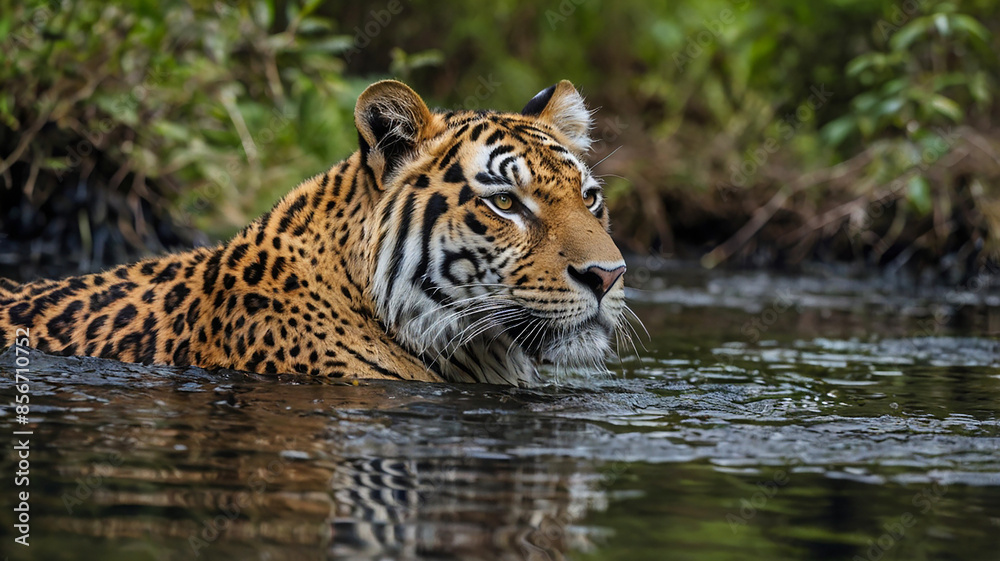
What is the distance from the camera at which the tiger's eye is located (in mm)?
5539

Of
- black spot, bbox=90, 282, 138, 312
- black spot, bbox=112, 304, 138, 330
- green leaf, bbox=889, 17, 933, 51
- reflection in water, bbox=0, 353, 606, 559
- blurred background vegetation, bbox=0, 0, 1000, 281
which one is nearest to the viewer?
reflection in water, bbox=0, 353, 606, 559

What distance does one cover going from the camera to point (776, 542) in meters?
3.46

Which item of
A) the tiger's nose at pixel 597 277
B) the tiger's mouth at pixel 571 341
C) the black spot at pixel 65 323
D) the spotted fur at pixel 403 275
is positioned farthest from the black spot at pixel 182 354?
the tiger's nose at pixel 597 277

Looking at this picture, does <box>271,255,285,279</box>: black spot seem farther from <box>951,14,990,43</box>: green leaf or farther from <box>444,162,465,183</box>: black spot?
<box>951,14,990,43</box>: green leaf

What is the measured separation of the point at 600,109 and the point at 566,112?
8.27 metres

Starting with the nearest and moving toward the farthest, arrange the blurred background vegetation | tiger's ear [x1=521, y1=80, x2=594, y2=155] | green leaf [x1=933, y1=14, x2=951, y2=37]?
tiger's ear [x1=521, y1=80, x2=594, y2=155]
the blurred background vegetation
green leaf [x1=933, y1=14, x2=951, y2=37]

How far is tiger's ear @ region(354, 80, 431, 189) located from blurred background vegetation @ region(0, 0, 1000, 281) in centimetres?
199

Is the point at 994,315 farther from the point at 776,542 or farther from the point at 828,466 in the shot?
the point at 776,542

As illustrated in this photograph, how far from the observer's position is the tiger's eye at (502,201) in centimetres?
554

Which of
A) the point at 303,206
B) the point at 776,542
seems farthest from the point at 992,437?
the point at 303,206

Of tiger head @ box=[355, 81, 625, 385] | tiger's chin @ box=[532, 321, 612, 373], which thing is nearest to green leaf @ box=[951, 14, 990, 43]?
tiger head @ box=[355, 81, 625, 385]

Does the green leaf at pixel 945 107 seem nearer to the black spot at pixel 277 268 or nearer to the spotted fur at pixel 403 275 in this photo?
the spotted fur at pixel 403 275

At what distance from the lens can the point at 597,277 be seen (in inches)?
209

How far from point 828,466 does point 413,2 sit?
49.0ft
